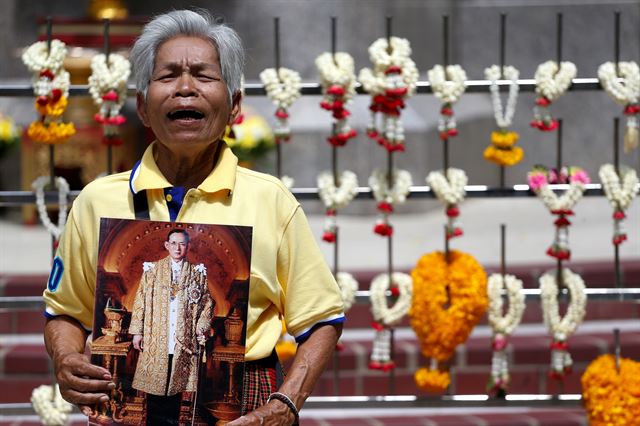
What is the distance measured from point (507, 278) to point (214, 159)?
201 cm

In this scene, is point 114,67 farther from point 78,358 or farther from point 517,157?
point 78,358

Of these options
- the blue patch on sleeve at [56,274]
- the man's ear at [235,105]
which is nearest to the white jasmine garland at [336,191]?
the man's ear at [235,105]

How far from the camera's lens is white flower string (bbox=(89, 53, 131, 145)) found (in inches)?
157

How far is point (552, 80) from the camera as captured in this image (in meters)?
4.12

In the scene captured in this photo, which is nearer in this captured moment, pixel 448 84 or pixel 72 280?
pixel 72 280

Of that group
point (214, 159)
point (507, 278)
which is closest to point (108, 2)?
point (507, 278)

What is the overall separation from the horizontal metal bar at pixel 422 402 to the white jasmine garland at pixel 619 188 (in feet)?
2.07

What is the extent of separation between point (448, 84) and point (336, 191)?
19.2 inches

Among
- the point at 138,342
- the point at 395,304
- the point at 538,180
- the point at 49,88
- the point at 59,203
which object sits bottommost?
the point at 138,342

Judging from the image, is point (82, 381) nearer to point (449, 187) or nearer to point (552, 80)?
point (449, 187)

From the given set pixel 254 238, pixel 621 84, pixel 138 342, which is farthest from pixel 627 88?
pixel 138 342

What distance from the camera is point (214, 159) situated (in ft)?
7.54

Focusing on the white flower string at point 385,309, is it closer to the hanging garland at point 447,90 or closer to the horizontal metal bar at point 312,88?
the hanging garland at point 447,90

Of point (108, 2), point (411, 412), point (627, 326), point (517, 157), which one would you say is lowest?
point (411, 412)
